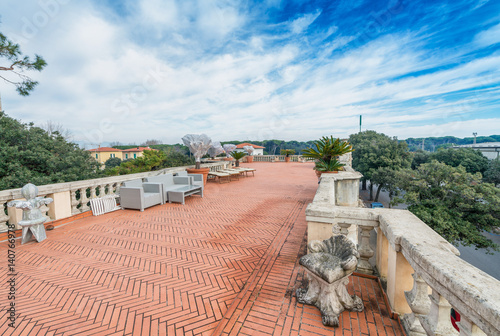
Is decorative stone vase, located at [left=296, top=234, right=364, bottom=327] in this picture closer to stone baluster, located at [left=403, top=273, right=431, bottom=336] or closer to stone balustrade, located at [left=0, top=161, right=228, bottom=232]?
stone baluster, located at [left=403, top=273, right=431, bottom=336]

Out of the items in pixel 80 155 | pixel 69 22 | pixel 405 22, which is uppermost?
pixel 405 22

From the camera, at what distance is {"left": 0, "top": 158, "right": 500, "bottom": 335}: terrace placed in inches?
57.9

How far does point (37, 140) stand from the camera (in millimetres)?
9320

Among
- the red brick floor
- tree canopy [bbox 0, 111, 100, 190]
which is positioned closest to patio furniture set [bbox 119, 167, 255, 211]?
the red brick floor

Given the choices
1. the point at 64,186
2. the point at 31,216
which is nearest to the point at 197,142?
the point at 64,186

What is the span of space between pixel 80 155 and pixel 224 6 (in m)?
9.44

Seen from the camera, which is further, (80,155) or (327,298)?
(80,155)

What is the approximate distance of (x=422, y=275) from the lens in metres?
1.50

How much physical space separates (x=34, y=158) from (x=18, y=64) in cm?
380

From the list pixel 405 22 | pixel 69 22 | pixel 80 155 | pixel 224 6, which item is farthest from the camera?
pixel 405 22

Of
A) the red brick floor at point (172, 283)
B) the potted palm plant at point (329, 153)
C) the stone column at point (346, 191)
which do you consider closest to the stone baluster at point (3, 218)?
the red brick floor at point (172, 283)

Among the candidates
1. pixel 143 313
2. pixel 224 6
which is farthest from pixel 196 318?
pixel 224 6

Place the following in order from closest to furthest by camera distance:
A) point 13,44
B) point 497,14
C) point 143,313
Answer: point 143,313 → point 13,44 → point 497,14

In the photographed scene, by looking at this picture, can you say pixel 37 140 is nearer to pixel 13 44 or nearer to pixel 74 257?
pixel 13 44
